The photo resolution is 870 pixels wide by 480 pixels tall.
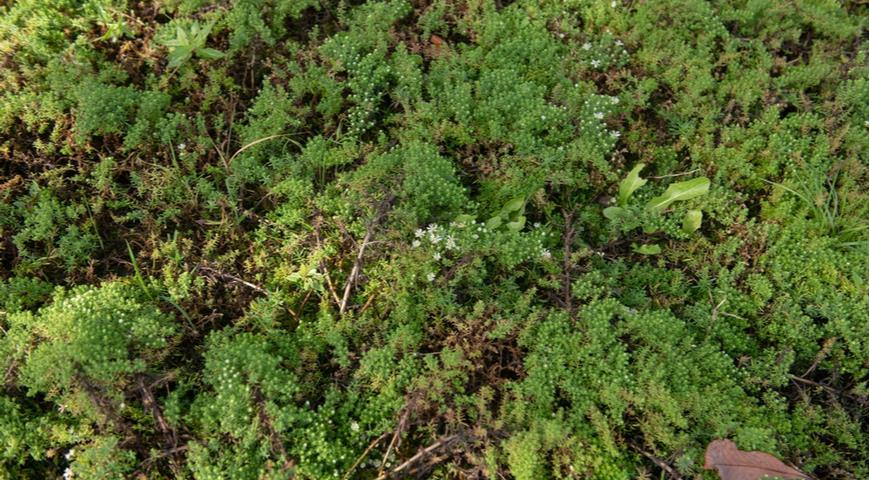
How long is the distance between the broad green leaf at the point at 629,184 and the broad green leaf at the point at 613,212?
0.12 m

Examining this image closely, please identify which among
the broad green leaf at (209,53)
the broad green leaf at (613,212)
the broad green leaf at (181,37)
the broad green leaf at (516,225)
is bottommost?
the broad green leaf at (613,212)

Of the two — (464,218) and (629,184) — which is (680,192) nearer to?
(629,184)

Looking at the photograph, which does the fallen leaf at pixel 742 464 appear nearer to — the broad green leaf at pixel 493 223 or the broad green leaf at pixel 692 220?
the broad green leaf at pixel 692 220

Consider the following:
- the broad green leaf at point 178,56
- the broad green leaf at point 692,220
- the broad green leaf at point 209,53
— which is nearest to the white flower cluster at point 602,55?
the broad green leaf at point 692,220

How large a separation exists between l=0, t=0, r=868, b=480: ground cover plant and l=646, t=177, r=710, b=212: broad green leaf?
0.02 meters

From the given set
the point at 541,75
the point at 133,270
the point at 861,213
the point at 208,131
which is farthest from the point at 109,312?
the point at 861,213

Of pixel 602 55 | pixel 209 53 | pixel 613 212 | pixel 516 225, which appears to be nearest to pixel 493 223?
pixel 516 225

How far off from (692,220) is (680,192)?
20cm

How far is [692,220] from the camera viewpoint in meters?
3.81

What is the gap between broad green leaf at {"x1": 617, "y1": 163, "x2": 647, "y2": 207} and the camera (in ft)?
12.7

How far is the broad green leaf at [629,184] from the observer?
3.87 m

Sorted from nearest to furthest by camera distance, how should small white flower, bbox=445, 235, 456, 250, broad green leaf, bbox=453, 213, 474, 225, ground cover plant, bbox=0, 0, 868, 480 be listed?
ground cover plant, bbox=0, 0, 868, 480 < small white flower, bbox=445, 235, 456, 250 < broad green leaf, bbox=453, 213, 474, 225

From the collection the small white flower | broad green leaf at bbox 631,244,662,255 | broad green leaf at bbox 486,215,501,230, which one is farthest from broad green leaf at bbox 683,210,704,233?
the small white flower

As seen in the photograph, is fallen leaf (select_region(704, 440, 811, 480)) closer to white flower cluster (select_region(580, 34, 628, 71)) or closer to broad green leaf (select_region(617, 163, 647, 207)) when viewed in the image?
broad green leaf (select_region(617, 163, 647, 207))
